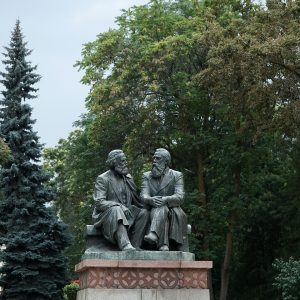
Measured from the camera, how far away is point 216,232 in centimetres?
2517

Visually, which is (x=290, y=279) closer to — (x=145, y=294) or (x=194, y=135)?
(x=194, y=135)

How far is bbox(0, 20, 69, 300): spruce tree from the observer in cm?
2272

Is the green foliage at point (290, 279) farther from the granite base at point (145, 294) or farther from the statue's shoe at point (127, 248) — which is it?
the statue's shoe at point (127, 248)

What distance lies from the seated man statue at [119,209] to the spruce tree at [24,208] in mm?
11221

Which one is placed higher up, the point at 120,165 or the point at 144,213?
the point at 120,165

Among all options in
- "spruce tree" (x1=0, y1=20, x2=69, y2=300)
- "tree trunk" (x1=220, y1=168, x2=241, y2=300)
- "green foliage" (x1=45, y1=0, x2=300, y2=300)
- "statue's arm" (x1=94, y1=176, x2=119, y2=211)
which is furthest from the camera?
"tree trunk" (x1=220, y1=168, x2=241, y2=300)

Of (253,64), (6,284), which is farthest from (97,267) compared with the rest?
(6,284)

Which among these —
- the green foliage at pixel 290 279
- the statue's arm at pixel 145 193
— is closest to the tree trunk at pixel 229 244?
the green foliage at pixel 290 279

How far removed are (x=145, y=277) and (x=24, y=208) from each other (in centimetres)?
1290

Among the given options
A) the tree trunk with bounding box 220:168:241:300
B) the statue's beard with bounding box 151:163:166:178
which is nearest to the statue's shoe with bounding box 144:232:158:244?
the statue's beard with bounding box 151:163:166:178

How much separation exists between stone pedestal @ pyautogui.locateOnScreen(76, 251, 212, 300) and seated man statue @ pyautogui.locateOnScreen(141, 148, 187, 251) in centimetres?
28

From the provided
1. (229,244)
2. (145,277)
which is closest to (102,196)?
(145,277)

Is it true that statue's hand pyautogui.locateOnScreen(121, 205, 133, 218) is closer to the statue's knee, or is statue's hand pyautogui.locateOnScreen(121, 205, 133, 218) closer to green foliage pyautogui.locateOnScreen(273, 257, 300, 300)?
the statue's knee

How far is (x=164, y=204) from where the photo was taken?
11594mm
